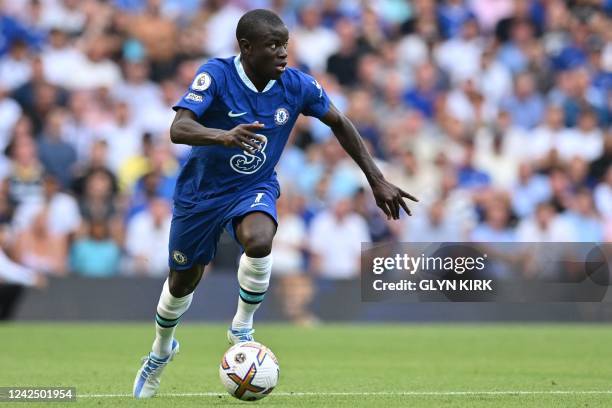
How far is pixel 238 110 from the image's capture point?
845cm

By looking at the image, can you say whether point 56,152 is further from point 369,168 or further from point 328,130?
point 369,168

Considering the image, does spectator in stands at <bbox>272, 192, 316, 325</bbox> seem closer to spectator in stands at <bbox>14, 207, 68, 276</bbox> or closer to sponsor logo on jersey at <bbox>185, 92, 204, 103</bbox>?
spectator in stands at <bbox>14, 207, 68, 276</bbox>

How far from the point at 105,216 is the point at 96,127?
202 cm

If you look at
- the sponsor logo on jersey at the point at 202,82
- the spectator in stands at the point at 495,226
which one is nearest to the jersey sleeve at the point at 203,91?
the sponsor logo on jersey at the point at 202,82

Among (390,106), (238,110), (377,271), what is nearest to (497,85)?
(390,106)

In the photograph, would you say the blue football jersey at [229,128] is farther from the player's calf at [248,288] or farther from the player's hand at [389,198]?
the player's hand at [389,198]

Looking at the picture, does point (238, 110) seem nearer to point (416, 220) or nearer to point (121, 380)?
point (121, 380)

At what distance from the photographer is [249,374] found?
7.83 m

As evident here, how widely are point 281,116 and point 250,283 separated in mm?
1197

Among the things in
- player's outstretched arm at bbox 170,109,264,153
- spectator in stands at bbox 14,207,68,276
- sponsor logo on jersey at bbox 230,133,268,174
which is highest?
player's outstretched arm at bbox 170,109,264,153

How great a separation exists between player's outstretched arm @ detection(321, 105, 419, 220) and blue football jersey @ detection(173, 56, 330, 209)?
1.37ft

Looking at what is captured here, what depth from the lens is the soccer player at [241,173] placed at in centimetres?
822

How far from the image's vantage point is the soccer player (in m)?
8.22

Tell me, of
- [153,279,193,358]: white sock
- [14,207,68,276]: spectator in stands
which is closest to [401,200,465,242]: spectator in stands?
[14,207,68,276]: spectator in stands
